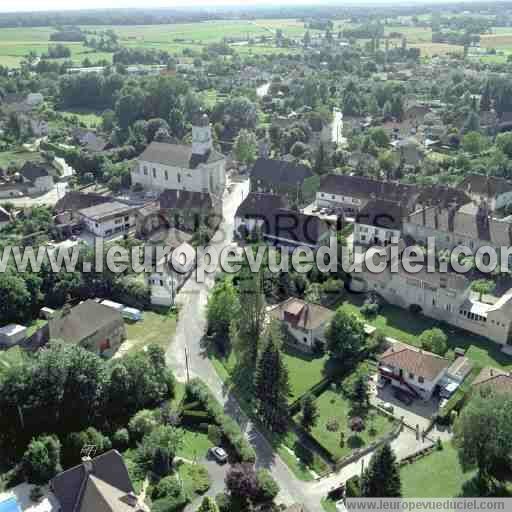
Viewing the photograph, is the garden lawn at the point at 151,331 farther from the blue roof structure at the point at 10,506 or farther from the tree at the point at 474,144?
the tree at the point at 474,144

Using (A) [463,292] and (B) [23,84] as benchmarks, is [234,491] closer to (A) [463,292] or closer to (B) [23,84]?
(A) [463,292]

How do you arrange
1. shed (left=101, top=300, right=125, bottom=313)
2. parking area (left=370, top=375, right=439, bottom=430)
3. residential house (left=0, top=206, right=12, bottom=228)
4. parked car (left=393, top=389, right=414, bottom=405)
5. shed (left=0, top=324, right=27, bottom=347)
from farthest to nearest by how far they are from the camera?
residential house (left=0, top=206, right=12, bottom=228) → shed (left=101, top=300, right=125, bottom=313) → shed (left=0, top=324, right=27, bottom=347) → parked car (left=393, top=389, right=414, bottom=405) → parking area (left=370, top=375, right=439, bottom=430)

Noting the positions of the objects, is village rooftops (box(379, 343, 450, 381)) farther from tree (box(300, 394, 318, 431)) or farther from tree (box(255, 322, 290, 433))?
tree (box(255, 322, 290, 433))

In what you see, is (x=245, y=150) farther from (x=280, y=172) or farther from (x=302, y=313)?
(x=302, y=313)

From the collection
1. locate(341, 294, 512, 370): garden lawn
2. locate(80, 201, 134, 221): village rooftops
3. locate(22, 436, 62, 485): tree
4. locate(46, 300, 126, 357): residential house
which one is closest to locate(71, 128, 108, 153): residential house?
locate(80, 201, 134, 221): village rooftops

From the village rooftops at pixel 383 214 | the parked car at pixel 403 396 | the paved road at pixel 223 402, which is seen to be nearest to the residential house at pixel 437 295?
the village rooftops at pixel 383 214

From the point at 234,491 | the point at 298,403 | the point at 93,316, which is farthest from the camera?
the point at 93,316

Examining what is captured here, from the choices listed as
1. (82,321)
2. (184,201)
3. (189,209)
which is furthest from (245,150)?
(82,321)

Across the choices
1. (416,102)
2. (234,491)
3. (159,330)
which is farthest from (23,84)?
(234,491)
